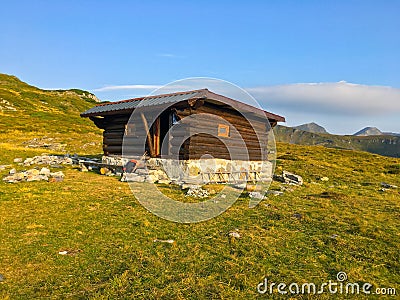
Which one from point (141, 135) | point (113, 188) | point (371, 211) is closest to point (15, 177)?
point (113, 188)

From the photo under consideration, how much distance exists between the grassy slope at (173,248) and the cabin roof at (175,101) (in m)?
5.46

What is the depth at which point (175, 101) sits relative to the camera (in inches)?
504

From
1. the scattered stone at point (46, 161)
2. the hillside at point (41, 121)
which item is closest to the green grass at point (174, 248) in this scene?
the scattered stone at point (46, 161)

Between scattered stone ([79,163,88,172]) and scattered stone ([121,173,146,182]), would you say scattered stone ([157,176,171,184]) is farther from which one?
scattered stone ([79,163,88,172])

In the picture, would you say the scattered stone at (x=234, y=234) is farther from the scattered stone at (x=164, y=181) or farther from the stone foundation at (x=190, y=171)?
the scattered stone at (x=164, y=181)

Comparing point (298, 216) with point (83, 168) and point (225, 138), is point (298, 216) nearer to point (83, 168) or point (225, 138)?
point (225, 138)

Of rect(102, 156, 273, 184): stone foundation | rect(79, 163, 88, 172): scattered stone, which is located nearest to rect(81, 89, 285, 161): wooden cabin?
rect(102, 156, 273, 184): stone foundation

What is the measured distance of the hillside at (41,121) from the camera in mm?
37344

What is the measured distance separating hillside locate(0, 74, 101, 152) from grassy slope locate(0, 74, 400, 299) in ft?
80.1

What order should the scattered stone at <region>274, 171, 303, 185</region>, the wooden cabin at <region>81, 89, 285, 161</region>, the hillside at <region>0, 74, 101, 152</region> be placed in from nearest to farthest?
1. the wooden cabin at <region>81, 89, 285, 161</region>
2. the scattered stone at <region>274, 171, 303, 185</region>
3. the hillside at <region>0, 74, 101, 152</region>

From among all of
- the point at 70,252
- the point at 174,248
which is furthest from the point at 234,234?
the point at 70,252

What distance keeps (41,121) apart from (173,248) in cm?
6018

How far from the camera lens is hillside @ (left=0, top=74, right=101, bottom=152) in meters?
Answer: 37.3

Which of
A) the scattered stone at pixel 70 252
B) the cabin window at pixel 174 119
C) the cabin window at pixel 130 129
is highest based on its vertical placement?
the cabin window at pixel 174 119
